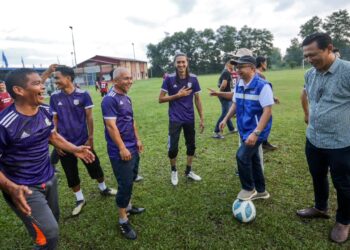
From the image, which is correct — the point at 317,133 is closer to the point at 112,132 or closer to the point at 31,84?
the point at 112,132

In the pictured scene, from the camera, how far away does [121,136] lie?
11.5ft

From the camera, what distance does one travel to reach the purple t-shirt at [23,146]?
2338 millimetres

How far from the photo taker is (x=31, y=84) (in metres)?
2.45

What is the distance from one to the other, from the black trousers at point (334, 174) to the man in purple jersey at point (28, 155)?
3143mm

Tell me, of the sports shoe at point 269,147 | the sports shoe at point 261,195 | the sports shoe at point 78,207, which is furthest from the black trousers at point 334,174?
the sports shoe at point 78,207

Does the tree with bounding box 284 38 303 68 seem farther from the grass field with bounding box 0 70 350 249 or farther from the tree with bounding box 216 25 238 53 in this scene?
the grass field with bounding box 0 70 350 249

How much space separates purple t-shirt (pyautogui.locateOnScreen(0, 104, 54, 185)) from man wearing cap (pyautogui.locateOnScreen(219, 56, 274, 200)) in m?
2.57

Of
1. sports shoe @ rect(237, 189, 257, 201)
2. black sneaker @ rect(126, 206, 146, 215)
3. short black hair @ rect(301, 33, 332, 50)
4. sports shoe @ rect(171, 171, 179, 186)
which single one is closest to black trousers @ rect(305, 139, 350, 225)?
sports shoe @ rect(237, 189, 257, 201)

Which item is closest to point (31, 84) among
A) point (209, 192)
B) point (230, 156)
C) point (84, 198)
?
point (84, 198)

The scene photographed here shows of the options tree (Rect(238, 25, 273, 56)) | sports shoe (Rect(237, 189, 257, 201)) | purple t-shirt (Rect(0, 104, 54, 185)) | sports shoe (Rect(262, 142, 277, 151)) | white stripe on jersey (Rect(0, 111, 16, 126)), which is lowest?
sports shoe (Rect(262, 142, 277, 151))

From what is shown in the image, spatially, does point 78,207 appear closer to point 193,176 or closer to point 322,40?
point 193,176

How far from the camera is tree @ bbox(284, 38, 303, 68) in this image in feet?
292

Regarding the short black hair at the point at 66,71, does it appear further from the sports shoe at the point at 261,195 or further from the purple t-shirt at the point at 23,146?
the sports shoe at the point at 261,195

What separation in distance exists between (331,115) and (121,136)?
8.56 ft
